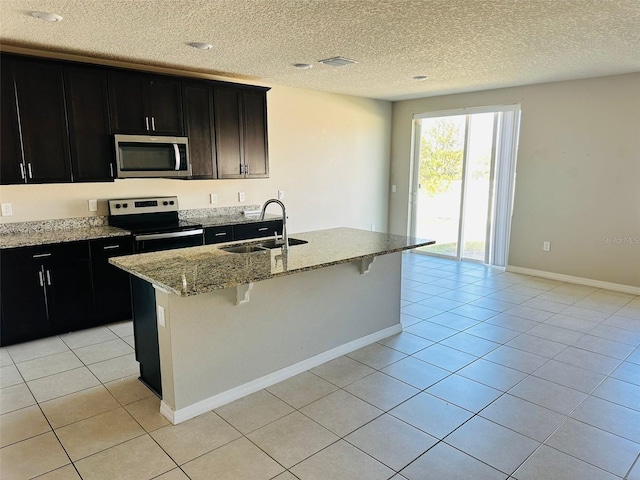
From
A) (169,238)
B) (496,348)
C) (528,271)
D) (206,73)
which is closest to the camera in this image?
(496,348)

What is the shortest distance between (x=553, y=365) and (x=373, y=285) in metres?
1.48

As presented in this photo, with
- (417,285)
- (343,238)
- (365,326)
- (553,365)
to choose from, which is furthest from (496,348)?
(417,285)

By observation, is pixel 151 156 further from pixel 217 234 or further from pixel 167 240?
pixel 217 234

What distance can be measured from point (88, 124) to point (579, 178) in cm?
549

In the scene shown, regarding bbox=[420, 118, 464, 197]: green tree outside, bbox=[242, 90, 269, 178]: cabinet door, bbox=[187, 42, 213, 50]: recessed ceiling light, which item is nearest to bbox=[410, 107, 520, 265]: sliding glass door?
bbox=[420, 118, 464, 197]: green tree outside

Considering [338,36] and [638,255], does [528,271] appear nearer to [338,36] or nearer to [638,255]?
[638,255]

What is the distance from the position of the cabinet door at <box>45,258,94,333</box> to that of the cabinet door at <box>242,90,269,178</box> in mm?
2104

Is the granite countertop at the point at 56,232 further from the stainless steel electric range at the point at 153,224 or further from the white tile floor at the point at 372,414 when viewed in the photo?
the white tile floor at the point at 372,414

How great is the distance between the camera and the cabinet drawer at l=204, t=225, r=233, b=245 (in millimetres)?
4441

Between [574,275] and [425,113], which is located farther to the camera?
[425,113]

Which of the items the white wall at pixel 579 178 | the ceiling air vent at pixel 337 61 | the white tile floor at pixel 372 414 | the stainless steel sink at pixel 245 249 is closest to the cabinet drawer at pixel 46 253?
the white tile floor at pixel 372 414

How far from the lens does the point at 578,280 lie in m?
5.32

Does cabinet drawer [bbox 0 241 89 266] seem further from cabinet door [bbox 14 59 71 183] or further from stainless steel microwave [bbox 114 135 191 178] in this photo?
stainless steel microwave [bbox 114 135 191 178]

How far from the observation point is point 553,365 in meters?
3.18
